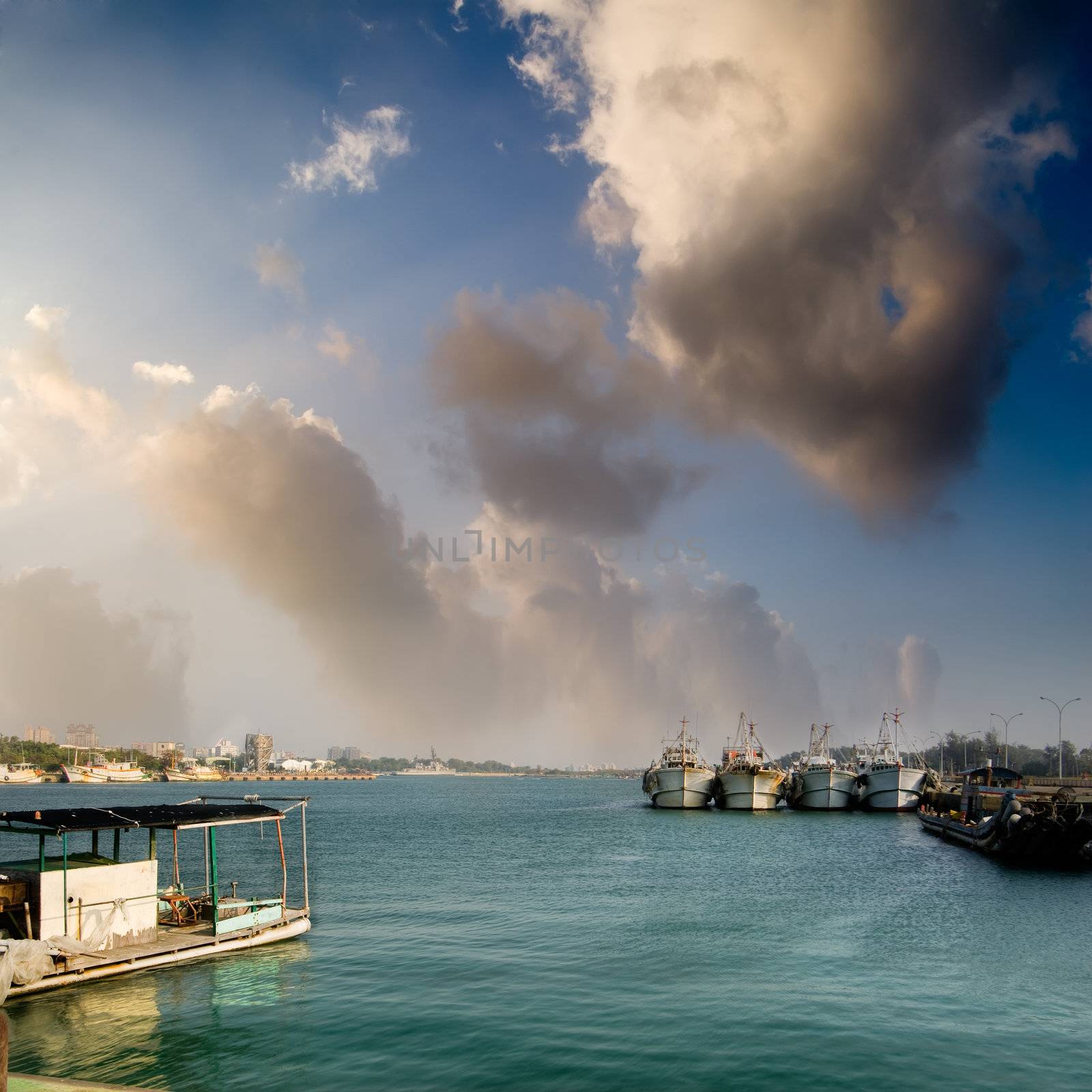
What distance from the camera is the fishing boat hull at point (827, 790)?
5172 inches

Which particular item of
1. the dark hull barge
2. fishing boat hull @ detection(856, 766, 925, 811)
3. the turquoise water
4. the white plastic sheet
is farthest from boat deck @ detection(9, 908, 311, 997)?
fishing boat hull @ detection(856, 766, 925, 811)

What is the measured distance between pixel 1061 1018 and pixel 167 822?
107 ft

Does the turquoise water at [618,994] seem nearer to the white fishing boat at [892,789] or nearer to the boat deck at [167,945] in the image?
the boat deck at [167,945]

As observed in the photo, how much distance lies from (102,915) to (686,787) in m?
109

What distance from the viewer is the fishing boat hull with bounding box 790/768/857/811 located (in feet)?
431

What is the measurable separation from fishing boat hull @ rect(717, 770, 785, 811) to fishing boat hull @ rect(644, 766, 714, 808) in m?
4.09

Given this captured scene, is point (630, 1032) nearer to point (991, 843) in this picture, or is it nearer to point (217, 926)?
point (217, 926)

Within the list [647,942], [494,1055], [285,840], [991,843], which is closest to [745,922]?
[647,942]

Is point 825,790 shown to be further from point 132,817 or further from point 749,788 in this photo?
point 132,817

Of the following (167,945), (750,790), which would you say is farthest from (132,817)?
A: (750,790)

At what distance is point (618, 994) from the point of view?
29.8m

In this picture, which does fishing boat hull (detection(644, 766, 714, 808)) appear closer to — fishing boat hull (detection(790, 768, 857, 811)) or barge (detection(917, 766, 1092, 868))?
fishing boat hull (detection(790, 768, 857, 811))

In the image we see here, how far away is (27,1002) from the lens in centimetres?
2819

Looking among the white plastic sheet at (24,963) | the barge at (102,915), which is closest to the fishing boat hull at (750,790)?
the barge at (102,915)
